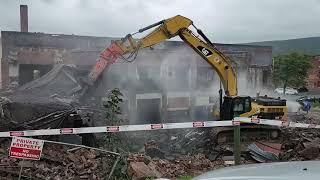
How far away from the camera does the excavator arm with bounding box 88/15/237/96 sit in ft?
57.5

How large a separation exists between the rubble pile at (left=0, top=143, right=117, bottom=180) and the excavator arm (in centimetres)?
683

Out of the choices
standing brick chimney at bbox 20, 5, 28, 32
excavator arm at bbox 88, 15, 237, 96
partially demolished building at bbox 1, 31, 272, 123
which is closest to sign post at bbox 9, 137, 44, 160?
excavator arm at bbox 88, 15, 237, 96

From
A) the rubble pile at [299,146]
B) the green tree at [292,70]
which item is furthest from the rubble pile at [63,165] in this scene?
the green tree at [292,70]

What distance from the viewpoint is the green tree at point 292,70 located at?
236ft

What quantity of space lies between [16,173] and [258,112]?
37.4 ft

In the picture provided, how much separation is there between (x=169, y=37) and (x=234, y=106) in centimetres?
344

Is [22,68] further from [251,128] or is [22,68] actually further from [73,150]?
[73,150]

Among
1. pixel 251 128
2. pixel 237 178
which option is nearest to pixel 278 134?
pixel 251 128

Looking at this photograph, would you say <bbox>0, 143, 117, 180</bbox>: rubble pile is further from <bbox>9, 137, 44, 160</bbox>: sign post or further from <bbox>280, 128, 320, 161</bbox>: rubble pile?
<bbox>280, 128, 320, 161</bbox>: rubble pile

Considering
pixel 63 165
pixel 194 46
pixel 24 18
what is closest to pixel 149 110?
pixel 194 46

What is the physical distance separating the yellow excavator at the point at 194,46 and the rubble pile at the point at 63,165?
689 centimetres

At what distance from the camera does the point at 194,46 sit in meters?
18.3

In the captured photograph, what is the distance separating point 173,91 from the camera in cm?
3462

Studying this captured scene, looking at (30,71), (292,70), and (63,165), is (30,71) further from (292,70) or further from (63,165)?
(292,70)
